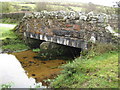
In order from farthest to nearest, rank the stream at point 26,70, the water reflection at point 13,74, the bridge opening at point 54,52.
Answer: the bridge opening at point 54,52 → the stream at point 26,70 → the water reflection at point 13,74

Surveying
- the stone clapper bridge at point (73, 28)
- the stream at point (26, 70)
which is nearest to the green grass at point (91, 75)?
the stream at point (26, 70)

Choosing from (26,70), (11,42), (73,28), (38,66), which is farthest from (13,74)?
(11,42)

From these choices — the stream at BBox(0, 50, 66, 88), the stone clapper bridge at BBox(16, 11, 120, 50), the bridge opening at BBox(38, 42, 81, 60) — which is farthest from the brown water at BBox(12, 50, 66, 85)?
the stone clapper bridge at BBox(16, 11, 120, 50)

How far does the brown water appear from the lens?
9750 mm

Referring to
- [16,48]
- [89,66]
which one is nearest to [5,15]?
[16,48]

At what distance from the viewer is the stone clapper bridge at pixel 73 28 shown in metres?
10.6

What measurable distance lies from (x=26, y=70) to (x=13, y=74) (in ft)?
2.83

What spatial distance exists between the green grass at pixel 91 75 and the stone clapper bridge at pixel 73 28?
2.06m

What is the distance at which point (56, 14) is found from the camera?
1364cm

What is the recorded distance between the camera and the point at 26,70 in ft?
35.6

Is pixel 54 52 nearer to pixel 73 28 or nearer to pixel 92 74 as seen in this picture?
pixel 73 28

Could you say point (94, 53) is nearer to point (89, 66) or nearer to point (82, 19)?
Result: point (89, 66)

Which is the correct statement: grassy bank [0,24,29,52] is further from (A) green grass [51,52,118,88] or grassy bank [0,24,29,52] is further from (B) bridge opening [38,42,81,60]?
(A) green grass [51,52,118,88]

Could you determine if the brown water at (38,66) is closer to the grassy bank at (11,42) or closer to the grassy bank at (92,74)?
the grassy bank at (11,42)
